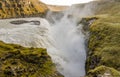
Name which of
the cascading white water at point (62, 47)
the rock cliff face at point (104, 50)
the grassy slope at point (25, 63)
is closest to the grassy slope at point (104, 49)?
the rock cliff face at point (104, 50)

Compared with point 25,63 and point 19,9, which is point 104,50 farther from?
point 19,9

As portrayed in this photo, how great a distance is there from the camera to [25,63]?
54.5 metres

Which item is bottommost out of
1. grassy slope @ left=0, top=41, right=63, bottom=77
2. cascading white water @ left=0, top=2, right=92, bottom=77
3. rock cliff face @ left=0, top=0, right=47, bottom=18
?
rock cliff face @ left=0, top=0, right=47, bottom=18

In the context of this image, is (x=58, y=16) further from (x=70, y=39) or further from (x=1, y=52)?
(x=1, y=52)

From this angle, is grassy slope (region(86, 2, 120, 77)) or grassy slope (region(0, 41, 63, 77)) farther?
grassy slope (region(86, 2, 120, 77))

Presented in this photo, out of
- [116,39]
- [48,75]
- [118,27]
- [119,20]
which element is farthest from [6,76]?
[119,20]

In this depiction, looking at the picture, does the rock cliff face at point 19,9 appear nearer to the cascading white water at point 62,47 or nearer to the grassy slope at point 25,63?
the cascading white water at point 62,47

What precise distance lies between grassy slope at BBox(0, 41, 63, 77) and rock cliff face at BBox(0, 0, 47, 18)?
9597 cm

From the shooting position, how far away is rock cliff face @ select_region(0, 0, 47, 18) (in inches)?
6264

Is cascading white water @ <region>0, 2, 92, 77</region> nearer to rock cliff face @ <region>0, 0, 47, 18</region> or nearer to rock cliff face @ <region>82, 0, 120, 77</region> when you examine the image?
rock cliff face @ <region>82, 0, 120, 77</region>

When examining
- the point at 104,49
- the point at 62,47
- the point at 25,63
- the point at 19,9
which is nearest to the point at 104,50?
the point at 104,49

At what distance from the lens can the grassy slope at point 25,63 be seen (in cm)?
5128

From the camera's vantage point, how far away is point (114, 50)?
5803cm

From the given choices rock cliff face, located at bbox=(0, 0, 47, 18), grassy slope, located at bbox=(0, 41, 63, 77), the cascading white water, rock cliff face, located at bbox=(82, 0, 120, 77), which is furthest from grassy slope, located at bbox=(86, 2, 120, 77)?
rock cliff face, located at bbox=(0, 0, 47, 18)
